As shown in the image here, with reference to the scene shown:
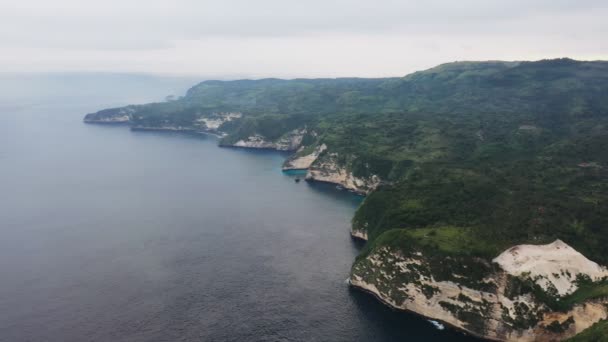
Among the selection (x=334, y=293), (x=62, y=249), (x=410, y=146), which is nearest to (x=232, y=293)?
(x=334, y=293)

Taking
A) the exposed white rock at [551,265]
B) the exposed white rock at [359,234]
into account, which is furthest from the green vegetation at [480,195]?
the exposed white rock at [551,265]

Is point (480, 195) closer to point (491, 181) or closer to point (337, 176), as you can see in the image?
point (491, 181)

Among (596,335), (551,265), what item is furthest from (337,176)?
(596,335)

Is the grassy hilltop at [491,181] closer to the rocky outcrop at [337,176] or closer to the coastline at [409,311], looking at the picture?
the rocky outcrop at [337,176]

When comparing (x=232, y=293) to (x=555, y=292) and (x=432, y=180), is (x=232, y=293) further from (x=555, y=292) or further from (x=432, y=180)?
(x=432, y=180)

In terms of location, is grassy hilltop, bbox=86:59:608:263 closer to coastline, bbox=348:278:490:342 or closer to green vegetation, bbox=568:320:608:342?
coastline, bbox=348:278:490:342

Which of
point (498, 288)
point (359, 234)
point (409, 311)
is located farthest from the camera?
point (359, 234)

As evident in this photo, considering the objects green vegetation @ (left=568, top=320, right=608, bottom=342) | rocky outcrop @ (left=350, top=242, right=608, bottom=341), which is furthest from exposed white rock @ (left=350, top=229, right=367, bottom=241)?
green vegetation @ (left=568, top=320, right=608, bottom=342)
